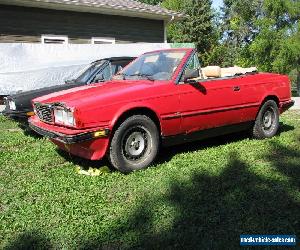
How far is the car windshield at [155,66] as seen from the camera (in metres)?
6.08

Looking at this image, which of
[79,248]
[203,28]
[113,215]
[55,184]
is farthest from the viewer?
[203,28]

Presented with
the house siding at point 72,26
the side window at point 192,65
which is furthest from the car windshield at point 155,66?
the house siding at point 72,26

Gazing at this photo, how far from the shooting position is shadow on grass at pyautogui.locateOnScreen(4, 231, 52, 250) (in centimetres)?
359

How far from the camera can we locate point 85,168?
228 inches

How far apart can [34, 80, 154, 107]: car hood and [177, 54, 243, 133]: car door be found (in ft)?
1.90

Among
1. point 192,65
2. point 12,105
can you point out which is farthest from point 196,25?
point 192,65

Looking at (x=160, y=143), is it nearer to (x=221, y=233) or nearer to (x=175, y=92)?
(x=175, y=92)

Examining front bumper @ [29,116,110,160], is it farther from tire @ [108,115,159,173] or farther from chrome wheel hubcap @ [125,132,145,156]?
chrome wheel hubcap @ [125,132,145,156]

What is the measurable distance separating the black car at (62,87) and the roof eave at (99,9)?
640 cm

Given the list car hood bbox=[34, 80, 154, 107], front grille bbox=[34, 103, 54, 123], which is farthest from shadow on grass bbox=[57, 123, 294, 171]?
car hood bbox=[34, 80, 154, 107]

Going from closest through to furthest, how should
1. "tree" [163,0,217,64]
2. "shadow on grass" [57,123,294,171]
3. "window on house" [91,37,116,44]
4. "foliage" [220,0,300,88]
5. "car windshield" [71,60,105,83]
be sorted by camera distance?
"shadow on grass" [57,123,294,171]
"car windshield" [71,60,105,83]
"window on house" [91,37,116,44]
"foliage" [220,0,300,88]
"tree" [163,0,217,64]

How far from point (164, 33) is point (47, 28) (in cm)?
540

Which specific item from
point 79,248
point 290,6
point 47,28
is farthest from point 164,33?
point 79,248

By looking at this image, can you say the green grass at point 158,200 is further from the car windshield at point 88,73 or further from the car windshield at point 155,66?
the car windshield at point 88,73
